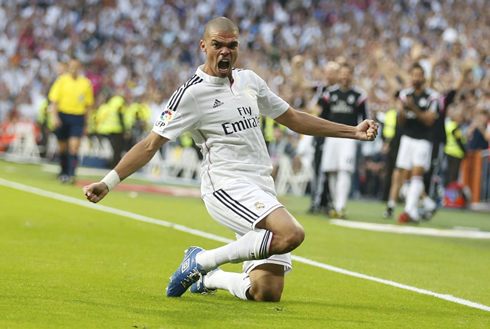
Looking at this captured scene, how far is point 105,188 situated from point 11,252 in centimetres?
333

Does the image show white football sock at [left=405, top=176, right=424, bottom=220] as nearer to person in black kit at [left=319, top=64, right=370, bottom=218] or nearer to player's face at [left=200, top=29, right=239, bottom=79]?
person in black kit at [left=319, top=64, right=370, bottom=218]

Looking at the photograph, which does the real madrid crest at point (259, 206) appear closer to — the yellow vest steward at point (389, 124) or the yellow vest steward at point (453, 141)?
the yellow vest steward at point (453, 141)

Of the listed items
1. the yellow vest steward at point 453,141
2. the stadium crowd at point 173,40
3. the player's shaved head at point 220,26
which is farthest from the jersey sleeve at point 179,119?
the stadium crowd at point 173,40

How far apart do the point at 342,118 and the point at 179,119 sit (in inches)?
391

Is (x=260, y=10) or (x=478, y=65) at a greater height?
(x=260, y=10)

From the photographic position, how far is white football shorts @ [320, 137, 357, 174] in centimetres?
1638

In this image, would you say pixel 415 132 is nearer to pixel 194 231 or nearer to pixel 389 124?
pixel 194 231

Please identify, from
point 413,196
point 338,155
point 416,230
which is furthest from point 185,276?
point 338,155

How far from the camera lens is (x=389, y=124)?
76.4 feet

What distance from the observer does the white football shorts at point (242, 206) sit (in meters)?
6.46

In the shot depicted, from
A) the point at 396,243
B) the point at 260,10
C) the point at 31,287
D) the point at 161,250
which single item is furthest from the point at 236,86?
the point at 260,10

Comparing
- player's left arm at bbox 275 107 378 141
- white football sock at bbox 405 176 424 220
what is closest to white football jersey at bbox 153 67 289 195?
player's left arm at bbox 275 107 378 141

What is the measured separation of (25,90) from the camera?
35.8m

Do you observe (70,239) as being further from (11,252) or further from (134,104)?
(134,104)
